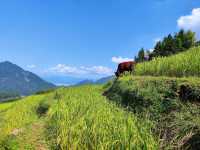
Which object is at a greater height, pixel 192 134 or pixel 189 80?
pixel 189 80

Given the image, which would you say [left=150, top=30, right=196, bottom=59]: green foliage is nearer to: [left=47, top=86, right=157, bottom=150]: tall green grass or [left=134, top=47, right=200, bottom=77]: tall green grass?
[left=134, top=47, right=200, bottom=77]: tall green grass

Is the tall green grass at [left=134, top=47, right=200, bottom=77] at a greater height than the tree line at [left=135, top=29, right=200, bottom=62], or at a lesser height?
lesser

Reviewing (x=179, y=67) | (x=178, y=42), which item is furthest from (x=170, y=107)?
(x=178, y=42)

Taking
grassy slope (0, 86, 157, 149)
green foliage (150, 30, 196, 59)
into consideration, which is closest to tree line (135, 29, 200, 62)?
green foliage (150, 30, 196, 59)

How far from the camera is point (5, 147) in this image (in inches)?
318

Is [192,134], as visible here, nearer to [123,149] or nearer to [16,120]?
[123,149]

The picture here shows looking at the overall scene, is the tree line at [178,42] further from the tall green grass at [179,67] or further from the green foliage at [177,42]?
the tall green grass at [179,67]

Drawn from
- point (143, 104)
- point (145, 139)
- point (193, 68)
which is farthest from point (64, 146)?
point (193, 68)

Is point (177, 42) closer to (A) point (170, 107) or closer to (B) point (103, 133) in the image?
(A) point (170, 107)

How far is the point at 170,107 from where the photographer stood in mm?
8641

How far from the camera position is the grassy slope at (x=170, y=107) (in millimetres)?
6974

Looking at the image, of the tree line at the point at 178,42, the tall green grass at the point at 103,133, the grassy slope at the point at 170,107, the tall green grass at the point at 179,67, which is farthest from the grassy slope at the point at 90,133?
the tree line at the point at 178,42

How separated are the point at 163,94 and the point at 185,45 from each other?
38.6 meters

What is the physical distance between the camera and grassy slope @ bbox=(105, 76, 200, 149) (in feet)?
22.9
